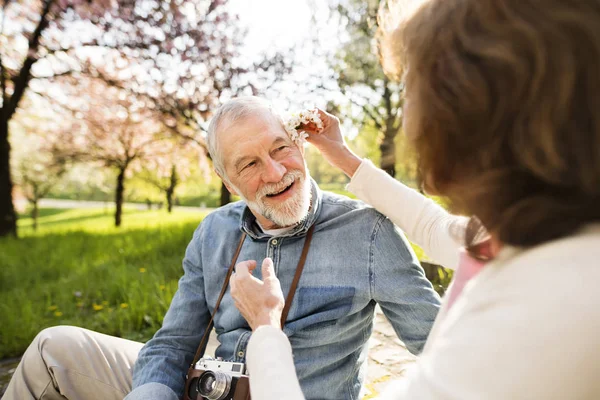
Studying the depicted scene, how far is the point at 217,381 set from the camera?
4.82 ft

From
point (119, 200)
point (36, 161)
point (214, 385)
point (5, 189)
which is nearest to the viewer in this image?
point (214, 385)

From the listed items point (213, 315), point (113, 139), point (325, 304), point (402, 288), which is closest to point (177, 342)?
point (213, 315)

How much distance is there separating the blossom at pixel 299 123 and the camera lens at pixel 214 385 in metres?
1.02

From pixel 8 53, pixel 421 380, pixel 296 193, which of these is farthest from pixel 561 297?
pixel 8 53

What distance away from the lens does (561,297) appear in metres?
0.59

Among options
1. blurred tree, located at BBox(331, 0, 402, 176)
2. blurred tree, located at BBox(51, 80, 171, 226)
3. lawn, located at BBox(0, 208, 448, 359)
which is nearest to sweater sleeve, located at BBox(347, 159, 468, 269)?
lawn, located at BBox(0, 208, 448, 359)

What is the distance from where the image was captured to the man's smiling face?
1898 millimetres

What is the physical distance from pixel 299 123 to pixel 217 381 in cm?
107

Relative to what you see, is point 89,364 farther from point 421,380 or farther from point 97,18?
point 97,18

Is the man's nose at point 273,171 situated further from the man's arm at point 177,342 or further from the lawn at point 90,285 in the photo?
the lawn at point 90,285

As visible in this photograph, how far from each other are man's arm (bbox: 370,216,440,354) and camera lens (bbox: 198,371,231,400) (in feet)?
2.14

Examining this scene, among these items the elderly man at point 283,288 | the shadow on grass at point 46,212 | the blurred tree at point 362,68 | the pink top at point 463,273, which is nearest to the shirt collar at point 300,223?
the elderly man at point 283,288

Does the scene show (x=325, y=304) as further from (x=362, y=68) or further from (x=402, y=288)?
(x=362, y=68)

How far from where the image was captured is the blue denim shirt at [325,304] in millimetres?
1694
